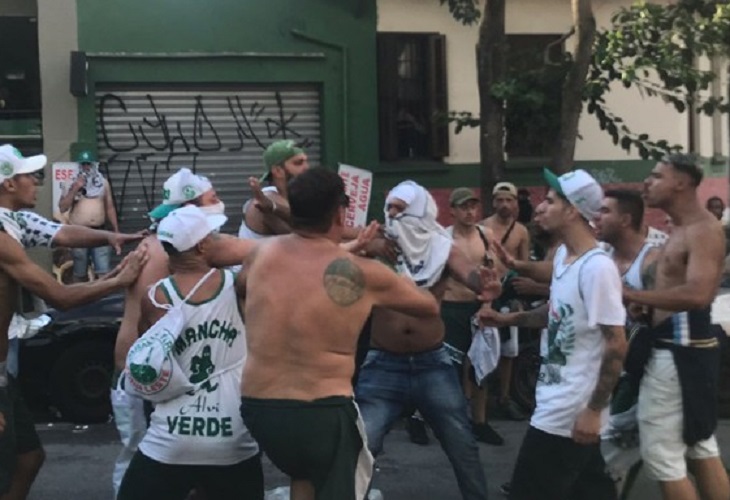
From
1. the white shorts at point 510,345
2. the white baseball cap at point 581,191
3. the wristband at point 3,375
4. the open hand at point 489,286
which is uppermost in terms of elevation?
the white baseball cap at point 581,191

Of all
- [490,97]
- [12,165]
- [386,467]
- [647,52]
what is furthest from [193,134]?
[12,165]

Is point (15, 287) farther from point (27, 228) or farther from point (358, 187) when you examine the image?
point (358, 187)

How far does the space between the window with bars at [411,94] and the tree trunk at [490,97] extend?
2863 mm

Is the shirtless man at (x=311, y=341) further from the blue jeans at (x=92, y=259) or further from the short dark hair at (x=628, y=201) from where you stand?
the blue jeans at (x=92, y=259)

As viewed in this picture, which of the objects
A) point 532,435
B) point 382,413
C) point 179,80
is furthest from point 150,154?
point 532,435

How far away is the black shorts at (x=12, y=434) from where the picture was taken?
5215mm

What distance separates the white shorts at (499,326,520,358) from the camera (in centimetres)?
900

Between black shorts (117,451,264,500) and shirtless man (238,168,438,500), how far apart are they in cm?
46

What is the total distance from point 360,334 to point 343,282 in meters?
1.26

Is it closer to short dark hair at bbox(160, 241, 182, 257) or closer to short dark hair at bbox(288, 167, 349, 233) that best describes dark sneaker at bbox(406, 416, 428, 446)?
short dark hair at bbox(160, 241, 182, 257)

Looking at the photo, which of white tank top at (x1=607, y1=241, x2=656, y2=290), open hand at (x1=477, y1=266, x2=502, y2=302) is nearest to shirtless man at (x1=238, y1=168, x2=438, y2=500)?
open hand at (x1=477, y1=266, x2=502, y2=302)

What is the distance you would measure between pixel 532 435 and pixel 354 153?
1016cm

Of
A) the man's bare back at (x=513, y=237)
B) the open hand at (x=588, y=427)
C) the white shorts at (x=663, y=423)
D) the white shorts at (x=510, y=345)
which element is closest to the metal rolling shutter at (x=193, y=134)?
the man's bare back at (x=513, y=237)

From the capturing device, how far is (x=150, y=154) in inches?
578
